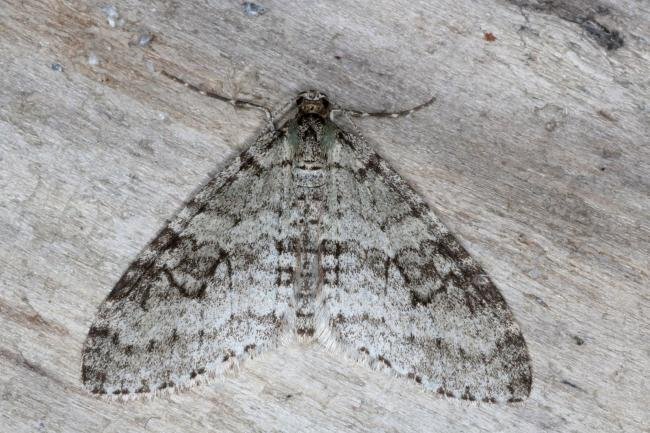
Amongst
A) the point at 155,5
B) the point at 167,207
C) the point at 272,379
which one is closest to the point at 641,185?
the point at 272,379

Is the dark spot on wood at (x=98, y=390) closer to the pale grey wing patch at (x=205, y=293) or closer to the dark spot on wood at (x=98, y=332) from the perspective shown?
the pale grey wing patch at (x=205, y=293)

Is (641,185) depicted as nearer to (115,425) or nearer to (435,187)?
(435,187)

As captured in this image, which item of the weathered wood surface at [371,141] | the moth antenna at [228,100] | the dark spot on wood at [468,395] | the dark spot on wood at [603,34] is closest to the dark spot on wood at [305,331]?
the weathered wood surface at [371,141]

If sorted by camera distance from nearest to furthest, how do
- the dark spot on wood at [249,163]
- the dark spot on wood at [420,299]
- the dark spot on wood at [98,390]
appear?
the dark spot on wood at [98,390] < the dark spot on wood at [420,299] < the dark spot on wood at [249,163]

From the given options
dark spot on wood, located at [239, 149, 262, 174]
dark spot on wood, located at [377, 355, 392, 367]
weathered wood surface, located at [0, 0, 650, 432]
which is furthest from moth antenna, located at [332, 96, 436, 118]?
dark spot on wood, located at [377, 355, 392, 367]

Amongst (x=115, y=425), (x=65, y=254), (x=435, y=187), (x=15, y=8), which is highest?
(x=15, y=8)

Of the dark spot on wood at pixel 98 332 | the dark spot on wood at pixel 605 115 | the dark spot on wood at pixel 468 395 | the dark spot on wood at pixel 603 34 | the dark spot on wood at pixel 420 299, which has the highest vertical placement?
the dark spot on wood at pixel 603 34

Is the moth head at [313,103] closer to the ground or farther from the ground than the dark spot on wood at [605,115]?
closer to the ground
